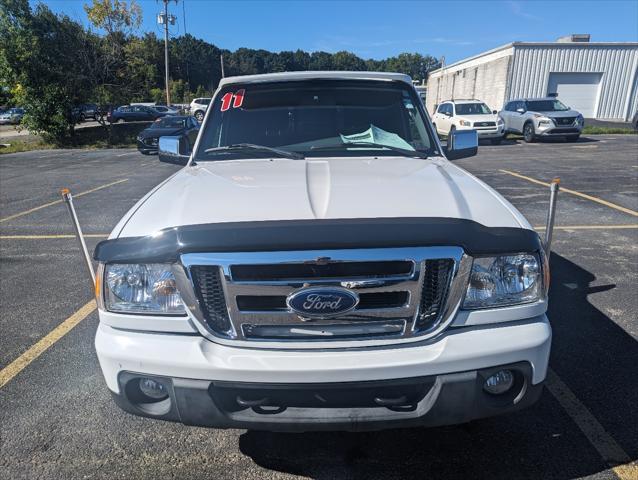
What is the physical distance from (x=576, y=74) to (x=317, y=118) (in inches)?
1215

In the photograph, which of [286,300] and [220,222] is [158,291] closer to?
[220,222]

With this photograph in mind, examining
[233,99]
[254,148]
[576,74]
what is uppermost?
[576,74]

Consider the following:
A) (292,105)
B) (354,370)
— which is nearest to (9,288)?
(292,105)

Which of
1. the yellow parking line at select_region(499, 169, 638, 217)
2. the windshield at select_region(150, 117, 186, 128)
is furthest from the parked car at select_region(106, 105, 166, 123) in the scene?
the yellow parking line at select_region(499, 169, 638, 217)

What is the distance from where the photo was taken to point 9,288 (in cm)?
453

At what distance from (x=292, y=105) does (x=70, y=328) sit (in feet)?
8.07

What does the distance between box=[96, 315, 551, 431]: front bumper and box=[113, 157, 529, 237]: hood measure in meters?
0.50

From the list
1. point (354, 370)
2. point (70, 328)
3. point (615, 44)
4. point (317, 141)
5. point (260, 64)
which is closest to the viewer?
point (354, 370)

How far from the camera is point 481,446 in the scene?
2.31 m

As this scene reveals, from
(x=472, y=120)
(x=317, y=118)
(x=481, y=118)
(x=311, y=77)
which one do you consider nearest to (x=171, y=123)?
(x=472, y=120)

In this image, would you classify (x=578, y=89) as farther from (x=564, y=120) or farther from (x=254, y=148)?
(x=254, y=148)

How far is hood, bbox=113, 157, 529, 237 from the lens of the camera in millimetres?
1938

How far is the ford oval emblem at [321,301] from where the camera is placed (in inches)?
69.3

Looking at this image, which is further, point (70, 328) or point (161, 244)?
point (70, 328)
